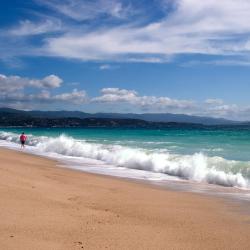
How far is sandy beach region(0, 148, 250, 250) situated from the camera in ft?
19.9

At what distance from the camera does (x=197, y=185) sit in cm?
1444

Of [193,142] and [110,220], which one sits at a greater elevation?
[193,142]

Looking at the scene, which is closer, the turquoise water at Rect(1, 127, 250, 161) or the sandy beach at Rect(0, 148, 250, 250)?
the sandy beach at Rect(0, 148, 250, 250)

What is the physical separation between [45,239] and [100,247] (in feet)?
2.70

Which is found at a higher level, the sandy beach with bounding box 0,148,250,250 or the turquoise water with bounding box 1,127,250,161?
the turquoise water with bounding box 1,127,250,161

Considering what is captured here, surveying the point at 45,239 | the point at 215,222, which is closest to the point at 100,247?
the point at 45,239

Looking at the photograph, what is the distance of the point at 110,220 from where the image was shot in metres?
7.46

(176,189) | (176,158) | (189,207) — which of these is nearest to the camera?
(189,207)

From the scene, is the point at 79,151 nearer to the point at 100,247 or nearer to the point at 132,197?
the point at 132,197

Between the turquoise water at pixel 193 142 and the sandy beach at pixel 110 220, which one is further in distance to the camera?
the turquoise water at pixel 193 142

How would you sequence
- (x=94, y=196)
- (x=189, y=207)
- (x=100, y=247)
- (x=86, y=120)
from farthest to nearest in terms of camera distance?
(x=86, y=120), (x=94, y=196), (x=189, y=207), (x=100, y=247)

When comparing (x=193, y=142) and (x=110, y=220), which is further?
(x=193, y=142)

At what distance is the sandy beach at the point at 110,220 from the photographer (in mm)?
6059

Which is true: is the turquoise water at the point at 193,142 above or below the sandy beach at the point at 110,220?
above
